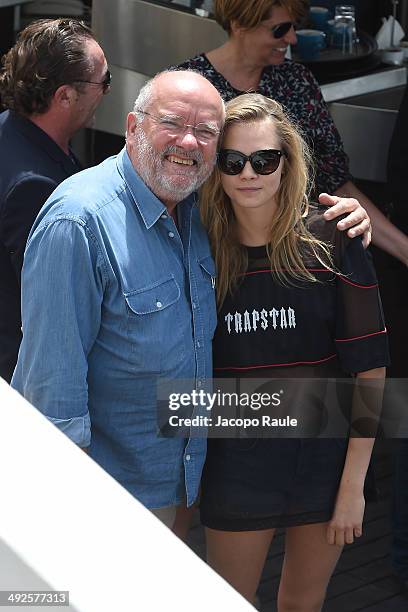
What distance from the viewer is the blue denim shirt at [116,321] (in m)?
2.29

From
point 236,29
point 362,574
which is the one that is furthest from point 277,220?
point 362,574

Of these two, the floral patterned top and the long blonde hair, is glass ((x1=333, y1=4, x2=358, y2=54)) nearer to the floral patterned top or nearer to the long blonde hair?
the floral patterned top

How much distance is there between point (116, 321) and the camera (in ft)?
7.72

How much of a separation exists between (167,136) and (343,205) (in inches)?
19.4

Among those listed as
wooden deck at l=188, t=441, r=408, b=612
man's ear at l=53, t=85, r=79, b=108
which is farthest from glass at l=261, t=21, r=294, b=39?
wooden deck at l=188, t=441, r=408, b=612

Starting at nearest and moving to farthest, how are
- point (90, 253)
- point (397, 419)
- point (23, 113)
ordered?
point (90, 253)
point (23, 113)
point (397, 419)

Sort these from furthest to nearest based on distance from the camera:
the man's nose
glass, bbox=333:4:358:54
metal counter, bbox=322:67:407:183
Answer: glass, bbox=333:4:358:54
metal counter, bbox=322:67:407:183
the man's nose

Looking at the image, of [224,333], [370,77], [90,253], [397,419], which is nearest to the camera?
[90,253]

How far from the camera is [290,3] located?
350cm

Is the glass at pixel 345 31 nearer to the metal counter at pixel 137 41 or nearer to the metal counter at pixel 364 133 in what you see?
the metal counter at pixel 364 133

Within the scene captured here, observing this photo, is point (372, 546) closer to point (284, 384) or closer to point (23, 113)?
point (284, 384)

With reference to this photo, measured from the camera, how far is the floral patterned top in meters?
3.40

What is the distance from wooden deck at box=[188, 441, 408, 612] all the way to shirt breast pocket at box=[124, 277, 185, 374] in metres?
1.48

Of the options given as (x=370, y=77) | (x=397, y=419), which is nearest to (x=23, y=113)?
(x=397, y=419)
